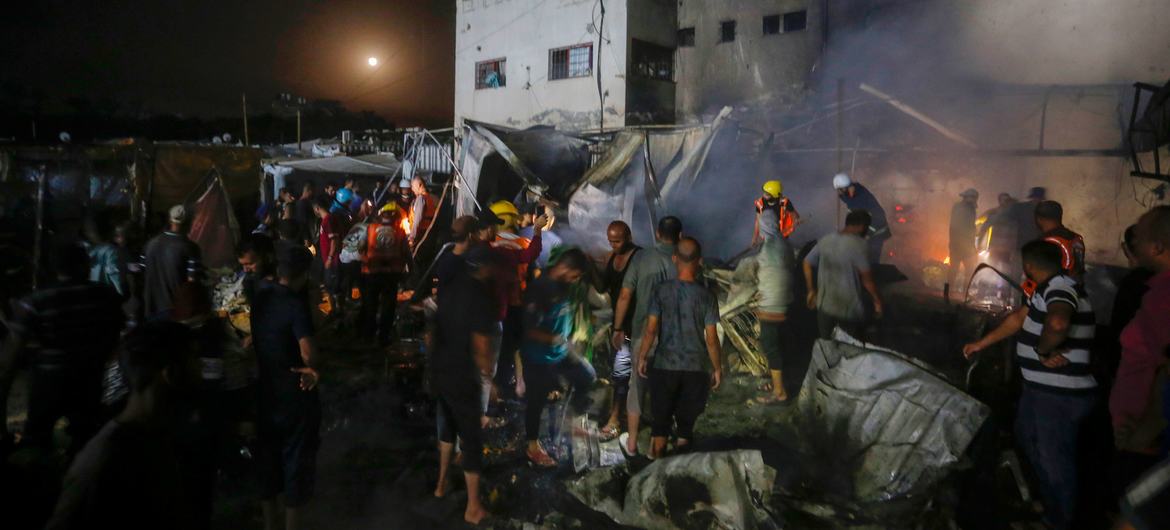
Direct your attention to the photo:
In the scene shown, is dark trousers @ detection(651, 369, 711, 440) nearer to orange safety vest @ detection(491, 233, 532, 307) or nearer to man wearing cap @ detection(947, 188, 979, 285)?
orange safety vest @ detection(491, 233, 532, 307)

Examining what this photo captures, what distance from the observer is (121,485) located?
1.90m

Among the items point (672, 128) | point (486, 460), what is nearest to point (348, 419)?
point (486, 460)

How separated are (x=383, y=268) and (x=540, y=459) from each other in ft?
11.9

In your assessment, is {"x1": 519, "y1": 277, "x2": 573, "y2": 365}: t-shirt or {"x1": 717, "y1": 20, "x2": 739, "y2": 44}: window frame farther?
{"x1": 717, "y1": 20, "x2": 739, "y2": 44}: window frame

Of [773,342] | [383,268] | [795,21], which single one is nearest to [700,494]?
[773,342]

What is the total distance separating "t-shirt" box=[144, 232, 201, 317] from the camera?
5.05 m

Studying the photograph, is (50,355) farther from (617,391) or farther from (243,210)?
(243,210)

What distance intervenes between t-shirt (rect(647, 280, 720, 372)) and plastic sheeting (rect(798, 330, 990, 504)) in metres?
1.11

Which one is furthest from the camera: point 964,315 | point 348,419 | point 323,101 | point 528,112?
point 323,101

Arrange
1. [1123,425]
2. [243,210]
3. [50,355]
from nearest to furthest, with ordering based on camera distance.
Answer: [1123,425], [50,355], [243,210]

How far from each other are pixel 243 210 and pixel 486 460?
37.1 feet

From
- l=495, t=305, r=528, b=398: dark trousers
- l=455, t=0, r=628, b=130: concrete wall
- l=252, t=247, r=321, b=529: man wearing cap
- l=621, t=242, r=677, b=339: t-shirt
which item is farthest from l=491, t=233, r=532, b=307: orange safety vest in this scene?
l=455, t=0, r=628, b=130: concrete wall

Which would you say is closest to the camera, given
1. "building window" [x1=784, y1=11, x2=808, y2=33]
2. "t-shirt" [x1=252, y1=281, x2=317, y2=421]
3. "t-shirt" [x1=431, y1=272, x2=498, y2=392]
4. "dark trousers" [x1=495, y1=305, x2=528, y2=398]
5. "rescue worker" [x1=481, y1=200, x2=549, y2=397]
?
"t-shirt" [x1=252, y1=281, x2=317, y2=421]

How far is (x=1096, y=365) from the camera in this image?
3871 mm
